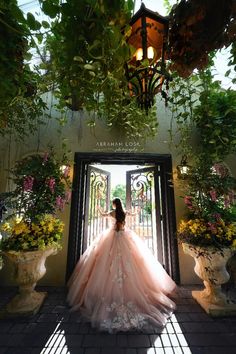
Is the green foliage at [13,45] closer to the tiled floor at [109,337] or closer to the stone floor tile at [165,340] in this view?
the tiled floor at [109,337]

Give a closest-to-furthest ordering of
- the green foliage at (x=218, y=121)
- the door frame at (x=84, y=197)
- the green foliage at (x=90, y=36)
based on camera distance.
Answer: the green foliage at (x=90, y=36), the green foliage at (x=218, y=121), the door frame at (x=84, y=197)

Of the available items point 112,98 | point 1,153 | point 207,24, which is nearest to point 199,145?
point 112,98

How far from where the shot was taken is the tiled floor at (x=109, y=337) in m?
1.52

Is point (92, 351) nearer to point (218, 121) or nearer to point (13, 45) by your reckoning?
point (13, 45)

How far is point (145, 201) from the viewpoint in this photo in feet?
10.7

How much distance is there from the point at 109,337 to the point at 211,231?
1501 millimetres

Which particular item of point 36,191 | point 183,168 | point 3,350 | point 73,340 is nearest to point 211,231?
point 183,168

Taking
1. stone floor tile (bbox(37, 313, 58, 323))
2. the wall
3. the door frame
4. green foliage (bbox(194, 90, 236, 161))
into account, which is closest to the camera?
stone floor tile (bbox(37, 313, 58, 323))

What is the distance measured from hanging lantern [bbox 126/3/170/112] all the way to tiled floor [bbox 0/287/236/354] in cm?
191

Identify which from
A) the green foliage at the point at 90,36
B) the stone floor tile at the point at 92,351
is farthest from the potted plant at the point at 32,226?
the green foliage at the point at 90,36

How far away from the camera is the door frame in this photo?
2791mm

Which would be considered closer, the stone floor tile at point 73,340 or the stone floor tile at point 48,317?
the stone floor tile at point 73,340

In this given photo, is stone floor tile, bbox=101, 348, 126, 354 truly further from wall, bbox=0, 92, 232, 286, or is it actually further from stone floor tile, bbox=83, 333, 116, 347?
wall, bbox=0, 92, 232, 286

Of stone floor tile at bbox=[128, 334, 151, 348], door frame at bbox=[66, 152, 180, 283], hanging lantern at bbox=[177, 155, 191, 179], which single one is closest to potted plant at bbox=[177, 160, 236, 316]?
hanging lantern at bbox=[177, 155, 191, 179]
